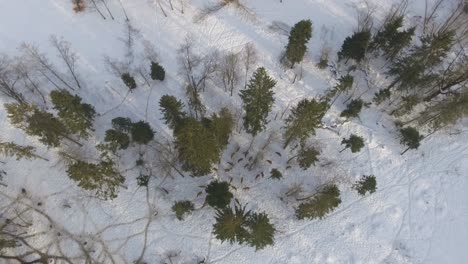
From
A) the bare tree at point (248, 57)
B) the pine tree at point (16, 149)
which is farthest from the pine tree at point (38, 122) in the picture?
the bare tree at point (248, 57)

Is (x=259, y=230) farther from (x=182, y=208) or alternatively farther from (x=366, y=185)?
(x=366, y=185)

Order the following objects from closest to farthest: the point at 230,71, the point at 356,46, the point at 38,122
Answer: the point at 38,122
the point at 356,46
the point at 230,71

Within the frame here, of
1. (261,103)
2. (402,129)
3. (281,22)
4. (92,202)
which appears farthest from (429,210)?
(92,202)

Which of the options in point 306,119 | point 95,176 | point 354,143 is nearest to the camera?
point 95,176

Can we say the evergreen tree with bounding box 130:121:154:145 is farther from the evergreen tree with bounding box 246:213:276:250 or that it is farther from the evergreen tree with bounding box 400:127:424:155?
the evergreen tree with bounding box 400:127:424:155

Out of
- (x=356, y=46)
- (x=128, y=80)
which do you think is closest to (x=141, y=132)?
(x=128, y=80)

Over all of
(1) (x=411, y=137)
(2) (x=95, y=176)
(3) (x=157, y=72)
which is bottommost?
(2) (x=95, y=176)

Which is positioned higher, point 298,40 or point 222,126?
point 298,40

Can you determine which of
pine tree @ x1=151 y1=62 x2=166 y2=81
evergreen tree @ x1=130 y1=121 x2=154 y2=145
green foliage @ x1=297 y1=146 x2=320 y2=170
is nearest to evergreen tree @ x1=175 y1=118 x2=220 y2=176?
evergreen tree @ x1=130 y1=121 x2=154 y2=145
